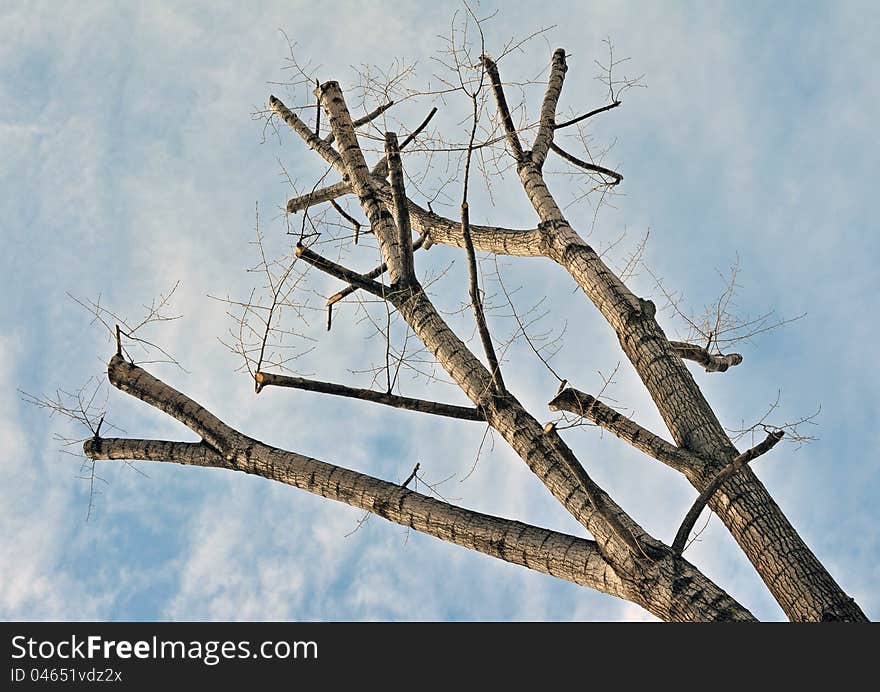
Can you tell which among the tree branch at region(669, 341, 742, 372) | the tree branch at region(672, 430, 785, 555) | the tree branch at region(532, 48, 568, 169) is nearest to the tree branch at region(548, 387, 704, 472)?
the tree branch at region(672, 430, 785, 555)

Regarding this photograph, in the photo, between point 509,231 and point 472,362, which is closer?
point 472,362

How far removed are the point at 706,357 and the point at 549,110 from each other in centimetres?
285

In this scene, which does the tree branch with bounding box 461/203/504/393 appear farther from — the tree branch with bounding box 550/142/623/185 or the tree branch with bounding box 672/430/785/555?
the tree branch with bounding box 550/142/623/185

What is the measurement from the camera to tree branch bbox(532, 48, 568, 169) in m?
6.72

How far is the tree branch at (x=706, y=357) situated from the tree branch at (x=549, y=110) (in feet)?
6.69

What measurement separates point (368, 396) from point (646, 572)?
1.74 metres

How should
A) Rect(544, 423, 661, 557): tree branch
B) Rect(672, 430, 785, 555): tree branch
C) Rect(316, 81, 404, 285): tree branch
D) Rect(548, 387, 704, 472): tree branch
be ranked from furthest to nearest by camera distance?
Rect(316, 81, 404, 285): tree branch
Rect(548, 387, 704, 472): tree branch
Rect(672, 430, 785, 555): tree branch
Rect(544, 423, 661, 557): tree branch

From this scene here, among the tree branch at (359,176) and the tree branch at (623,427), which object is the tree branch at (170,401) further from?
the tree branch at (623,427)

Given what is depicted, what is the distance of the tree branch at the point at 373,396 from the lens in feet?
13.9

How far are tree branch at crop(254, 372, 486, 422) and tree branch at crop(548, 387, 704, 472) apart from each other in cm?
52

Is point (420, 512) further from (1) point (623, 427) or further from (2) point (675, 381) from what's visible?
(2) point (675, 381)

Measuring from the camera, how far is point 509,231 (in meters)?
6.31
